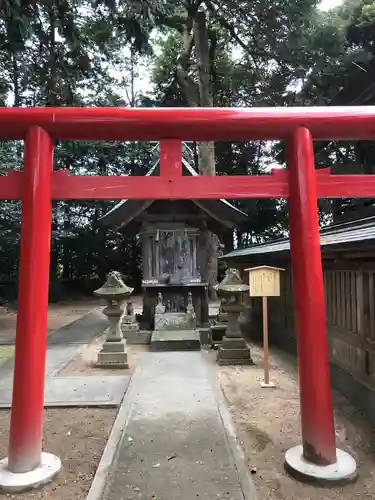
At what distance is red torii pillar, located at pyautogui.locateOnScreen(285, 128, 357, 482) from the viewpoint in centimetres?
334

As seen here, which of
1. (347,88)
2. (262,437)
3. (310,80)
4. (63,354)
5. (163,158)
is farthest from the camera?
(310,80)

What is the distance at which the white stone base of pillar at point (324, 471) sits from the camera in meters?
3.20

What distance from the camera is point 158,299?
34.2ft

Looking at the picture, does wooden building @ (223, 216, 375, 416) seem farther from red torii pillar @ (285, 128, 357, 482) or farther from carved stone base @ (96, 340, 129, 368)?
carved stone base @ (96, 340, 129, 368)

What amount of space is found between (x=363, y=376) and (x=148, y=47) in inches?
320

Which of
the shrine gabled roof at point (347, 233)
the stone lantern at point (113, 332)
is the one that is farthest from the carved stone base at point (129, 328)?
the shrine gabled roof at point (347, 233)

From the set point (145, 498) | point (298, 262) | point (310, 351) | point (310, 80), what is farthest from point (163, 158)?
point (310, 80)

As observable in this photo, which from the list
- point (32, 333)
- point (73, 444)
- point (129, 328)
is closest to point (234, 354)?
point (129, 328)

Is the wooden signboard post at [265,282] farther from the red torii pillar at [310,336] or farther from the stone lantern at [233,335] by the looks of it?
the red torii pillar at [310,336]

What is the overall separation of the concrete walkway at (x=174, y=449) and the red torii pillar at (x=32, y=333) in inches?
25.8

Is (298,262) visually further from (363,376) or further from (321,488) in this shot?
(363,376)

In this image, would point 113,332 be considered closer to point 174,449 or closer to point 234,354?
point 234,354

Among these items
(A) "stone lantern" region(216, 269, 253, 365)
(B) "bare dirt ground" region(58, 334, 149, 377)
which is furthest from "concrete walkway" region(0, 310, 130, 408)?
(A) "stone lantern" region(216, 269, 253, 365)

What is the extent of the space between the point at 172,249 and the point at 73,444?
6.59 m
